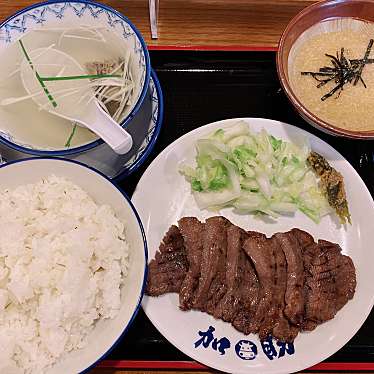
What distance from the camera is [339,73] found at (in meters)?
2.57

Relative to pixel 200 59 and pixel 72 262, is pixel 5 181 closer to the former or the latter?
pixel 72 262

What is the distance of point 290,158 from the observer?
2490mm

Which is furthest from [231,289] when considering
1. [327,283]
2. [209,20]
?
[209,20]

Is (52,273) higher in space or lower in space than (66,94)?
lower

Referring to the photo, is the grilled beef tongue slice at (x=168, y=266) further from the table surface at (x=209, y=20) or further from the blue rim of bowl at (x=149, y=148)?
the table surface at (x=209, y=20)

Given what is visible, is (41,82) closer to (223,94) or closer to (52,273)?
(52,273)

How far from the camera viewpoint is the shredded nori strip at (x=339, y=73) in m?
2.57

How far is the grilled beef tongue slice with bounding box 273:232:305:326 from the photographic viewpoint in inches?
83.6

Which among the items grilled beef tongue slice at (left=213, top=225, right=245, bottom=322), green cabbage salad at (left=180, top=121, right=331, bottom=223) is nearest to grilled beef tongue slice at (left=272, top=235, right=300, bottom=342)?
grilled beef tongue slice at (left=213, top=225, right=245, bottom=322)

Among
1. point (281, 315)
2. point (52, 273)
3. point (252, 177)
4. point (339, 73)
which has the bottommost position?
point (281, 315)

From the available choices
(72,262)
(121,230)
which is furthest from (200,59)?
(72,262)

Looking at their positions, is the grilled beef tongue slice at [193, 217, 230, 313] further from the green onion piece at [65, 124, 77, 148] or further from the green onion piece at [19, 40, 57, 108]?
the green onion piece at [19, 40, 57, 108]

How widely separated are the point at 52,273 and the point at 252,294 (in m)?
0.90

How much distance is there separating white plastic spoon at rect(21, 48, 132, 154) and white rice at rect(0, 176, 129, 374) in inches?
12.6
